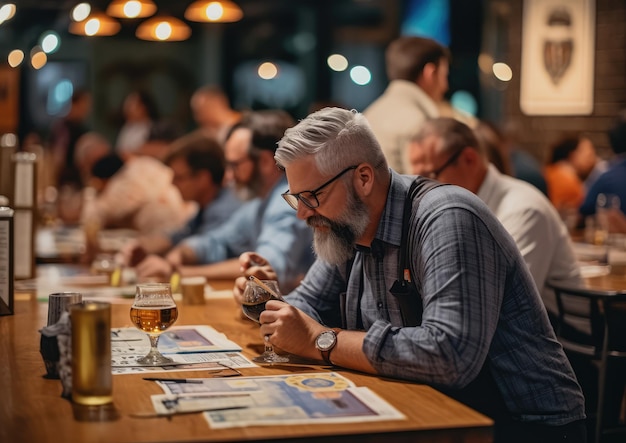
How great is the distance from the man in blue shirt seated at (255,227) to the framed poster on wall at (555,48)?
5.03m

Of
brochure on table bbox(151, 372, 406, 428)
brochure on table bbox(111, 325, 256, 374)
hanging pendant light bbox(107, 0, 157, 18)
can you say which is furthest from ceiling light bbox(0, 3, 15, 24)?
brochure on table bbox(151, 372, 406, 428)

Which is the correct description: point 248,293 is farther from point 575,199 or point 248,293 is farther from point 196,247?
point 575,199

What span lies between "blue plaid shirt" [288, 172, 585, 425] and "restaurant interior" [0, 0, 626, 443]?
0.09m

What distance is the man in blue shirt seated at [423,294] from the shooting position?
2.22 m

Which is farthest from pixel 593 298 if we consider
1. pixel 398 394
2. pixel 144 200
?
pixel 144 200

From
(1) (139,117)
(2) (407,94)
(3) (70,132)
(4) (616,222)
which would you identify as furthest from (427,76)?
(3) (70,132)

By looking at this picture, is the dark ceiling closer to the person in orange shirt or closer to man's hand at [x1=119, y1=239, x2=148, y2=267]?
the person in orange shirt

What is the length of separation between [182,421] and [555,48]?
26.9 feet

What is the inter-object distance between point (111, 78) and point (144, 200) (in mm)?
7776

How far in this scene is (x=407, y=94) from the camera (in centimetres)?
540

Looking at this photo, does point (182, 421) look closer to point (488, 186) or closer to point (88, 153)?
point (488, 186)

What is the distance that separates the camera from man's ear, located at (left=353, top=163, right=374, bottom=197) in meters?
2.51

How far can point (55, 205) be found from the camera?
7910 mm

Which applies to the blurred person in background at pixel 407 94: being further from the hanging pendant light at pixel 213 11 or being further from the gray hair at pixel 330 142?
the gray hair at pixel 330 142
